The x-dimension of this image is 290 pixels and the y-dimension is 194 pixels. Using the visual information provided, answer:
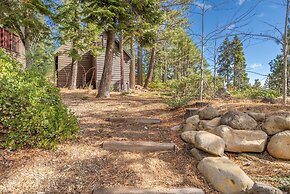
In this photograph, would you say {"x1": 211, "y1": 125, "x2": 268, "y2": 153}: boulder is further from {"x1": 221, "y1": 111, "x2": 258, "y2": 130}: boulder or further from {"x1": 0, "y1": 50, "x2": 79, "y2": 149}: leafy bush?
{"x1": 0, "y1": 50, "x2": 79, "y2": 149}: leafy bush

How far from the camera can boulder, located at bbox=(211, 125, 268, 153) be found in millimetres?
2959

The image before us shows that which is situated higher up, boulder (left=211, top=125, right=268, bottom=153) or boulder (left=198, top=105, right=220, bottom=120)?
boulder (left=198, top=105, right=220, bottom=120)

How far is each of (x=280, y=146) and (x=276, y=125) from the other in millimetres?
363

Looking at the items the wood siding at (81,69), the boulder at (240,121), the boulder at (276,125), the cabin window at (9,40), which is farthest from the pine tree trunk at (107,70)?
the wood siding at (81,69)

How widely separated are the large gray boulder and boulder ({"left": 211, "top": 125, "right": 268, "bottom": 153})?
1.93 feet

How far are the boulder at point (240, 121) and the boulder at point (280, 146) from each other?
366mm

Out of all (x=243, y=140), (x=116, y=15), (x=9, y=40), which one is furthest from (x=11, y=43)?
(x=243, y=140)

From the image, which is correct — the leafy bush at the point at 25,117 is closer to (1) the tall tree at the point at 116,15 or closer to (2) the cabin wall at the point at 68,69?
(1) the tall tree at the point at 116,15

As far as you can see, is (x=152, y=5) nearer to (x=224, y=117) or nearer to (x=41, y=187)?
(x=224, y=117)

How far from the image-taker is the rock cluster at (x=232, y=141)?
2.17 meters

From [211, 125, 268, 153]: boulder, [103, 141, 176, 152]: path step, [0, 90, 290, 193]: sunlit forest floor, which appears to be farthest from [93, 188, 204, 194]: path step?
[211, 125, 268, 153]: boulder

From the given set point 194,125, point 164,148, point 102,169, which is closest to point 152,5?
point 194,125

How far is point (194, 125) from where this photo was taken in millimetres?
3699

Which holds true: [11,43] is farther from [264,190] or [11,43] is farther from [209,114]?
[264,190]
